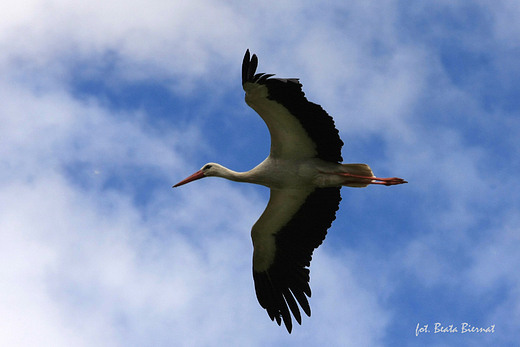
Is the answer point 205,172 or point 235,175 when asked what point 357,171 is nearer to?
point 235,175

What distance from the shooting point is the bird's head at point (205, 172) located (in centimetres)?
1011

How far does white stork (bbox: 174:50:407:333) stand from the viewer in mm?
8602

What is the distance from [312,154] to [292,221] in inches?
53.7

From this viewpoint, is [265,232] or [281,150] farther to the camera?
[265,232]

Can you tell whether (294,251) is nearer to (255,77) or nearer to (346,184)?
(346,184)

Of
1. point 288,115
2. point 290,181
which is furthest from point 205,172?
point 288,115

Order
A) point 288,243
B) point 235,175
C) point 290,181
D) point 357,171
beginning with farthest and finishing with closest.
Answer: point 288,243, point 235,175, point 290,181, point 357,171

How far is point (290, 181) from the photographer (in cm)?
944

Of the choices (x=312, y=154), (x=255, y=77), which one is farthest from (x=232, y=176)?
(x=255, y=77)

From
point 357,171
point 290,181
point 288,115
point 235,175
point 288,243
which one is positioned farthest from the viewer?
point 288,243

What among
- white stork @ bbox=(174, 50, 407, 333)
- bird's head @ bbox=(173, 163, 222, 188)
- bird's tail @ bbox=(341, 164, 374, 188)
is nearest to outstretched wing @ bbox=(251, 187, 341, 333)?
white stork @ bbox=(174, 50, 407, 333)

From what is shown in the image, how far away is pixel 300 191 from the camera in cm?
973

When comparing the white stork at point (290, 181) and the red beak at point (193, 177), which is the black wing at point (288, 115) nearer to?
the white stork at point (290, 181)

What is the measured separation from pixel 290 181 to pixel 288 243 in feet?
4.21
